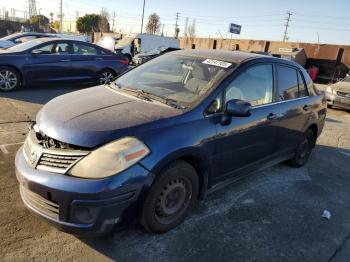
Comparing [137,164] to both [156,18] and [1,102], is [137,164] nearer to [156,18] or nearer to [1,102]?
[1,102]

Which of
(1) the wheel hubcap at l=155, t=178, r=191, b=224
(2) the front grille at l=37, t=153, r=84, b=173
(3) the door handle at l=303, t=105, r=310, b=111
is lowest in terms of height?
(1) the wheel hubcap at l=155, t=178, r=191, b=224

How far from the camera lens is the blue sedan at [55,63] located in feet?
29.8

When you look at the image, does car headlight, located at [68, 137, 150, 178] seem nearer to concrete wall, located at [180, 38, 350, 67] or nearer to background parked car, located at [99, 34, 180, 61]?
concrete wall, located at [180, 38, 350, 67]

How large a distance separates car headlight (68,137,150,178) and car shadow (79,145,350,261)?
0.57 meters

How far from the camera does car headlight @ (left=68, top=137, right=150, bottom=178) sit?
8.90 ft

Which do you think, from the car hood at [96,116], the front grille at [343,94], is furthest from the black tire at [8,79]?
the front grille at [343,94]

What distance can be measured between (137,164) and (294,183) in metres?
3.02

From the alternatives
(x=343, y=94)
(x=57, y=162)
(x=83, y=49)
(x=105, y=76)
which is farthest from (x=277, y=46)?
(x=57, y=162)

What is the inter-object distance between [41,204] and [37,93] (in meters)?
7.10

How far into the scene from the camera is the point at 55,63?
9703 millimetres

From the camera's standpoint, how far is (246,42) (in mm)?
26266

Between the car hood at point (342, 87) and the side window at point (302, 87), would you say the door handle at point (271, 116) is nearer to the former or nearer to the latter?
the side window at point (302, 87)

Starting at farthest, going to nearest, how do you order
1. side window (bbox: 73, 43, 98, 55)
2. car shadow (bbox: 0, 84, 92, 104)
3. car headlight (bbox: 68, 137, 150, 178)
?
side window (bbox: 73, 43, 98, 55)
car shadow (bbox: 0, 84, 92, 104)
car headlight (bbox: 68, 137, 150, 178)

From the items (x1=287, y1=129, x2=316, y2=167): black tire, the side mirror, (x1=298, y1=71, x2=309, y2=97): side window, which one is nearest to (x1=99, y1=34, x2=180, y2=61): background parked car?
(x1=287, y1=129, x2=316, y2=167): black tire
